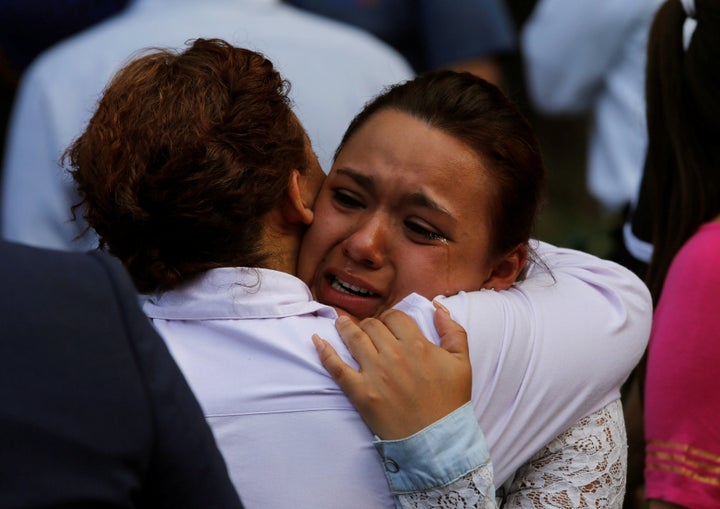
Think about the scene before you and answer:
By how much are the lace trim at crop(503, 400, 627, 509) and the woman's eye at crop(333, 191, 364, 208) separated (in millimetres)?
536

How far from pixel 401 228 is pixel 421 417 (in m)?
0.41

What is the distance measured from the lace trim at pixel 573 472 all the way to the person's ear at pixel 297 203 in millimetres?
570

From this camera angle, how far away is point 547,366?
6.23ft

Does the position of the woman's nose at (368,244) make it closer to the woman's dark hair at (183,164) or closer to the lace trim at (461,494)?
the woman's dark hair at (183,164)

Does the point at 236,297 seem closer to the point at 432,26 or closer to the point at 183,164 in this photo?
the point at 183,164

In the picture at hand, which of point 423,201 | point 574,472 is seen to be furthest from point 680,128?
point 574,472

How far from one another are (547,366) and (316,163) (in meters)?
0.56

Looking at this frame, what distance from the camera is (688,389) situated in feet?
7.55

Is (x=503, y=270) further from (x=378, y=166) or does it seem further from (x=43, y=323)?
(x=43, y=323)

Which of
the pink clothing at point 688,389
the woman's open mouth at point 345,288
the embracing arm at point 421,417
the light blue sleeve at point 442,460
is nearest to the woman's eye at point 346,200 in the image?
the woman's open mouth at point 345,288

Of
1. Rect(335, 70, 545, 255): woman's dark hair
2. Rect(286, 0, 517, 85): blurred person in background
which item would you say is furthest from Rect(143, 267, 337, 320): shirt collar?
Rect(286, 0, 517, 85): blurred person in background

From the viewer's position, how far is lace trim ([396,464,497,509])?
5.75 ft

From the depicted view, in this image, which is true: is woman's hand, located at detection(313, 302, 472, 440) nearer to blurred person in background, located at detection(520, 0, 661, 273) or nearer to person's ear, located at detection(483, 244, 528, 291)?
person's ear, located at detection(483, 244, 528, 291)

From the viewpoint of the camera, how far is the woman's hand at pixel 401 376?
1.76 m
